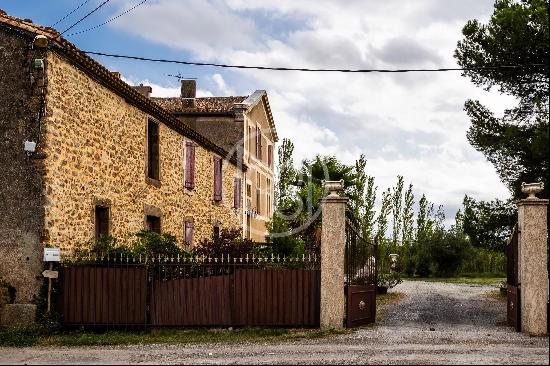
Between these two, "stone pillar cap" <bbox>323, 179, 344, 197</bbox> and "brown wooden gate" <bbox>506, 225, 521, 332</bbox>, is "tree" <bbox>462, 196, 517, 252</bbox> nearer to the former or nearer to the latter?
"brown wooden gate" <bbox>506, 225, 521, 332</bbox>

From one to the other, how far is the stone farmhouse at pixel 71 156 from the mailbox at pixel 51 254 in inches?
10.1

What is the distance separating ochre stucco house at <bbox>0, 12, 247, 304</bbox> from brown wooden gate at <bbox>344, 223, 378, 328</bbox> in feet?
17.4

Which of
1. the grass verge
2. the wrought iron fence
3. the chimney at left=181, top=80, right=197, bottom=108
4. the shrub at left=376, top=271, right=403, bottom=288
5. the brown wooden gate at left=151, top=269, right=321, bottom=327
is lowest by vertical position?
the grass verge

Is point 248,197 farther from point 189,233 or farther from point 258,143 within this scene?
point 189,233

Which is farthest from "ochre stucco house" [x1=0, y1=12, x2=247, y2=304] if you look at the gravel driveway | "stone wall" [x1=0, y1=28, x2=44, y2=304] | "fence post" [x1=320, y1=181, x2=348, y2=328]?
"fence post" [x1=320, y1=181, x2=348, y2=328]

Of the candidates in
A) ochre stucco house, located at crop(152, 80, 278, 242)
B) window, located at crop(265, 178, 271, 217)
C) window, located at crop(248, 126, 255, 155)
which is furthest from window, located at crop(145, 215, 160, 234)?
window, located at crop(265, 178, 271, 217)

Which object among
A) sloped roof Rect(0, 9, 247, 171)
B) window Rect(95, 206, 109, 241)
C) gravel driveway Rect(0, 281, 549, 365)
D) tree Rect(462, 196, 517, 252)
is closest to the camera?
gravel driveway Rect(0, 281, 549, 365)

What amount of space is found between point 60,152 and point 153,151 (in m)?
4.79

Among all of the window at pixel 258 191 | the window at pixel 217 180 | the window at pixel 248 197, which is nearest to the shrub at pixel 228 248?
the window at pixel 217 180

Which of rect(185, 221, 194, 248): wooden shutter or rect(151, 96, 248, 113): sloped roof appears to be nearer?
rect(185, 221, 194, 248): wooden shutter

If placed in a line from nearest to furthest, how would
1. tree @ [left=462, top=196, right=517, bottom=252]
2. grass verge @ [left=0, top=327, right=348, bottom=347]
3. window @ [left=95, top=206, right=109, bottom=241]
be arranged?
1. grass verge @ [left=0, top=327, right=348, bottom=347]
2. window @ [left=95, top=206, right=109, bottom=241]
3. tree @ [left=462, top=196, right=517, bottom=252]

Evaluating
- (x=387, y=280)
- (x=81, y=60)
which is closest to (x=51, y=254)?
(x=81, y=60)

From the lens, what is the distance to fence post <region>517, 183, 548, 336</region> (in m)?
11.9

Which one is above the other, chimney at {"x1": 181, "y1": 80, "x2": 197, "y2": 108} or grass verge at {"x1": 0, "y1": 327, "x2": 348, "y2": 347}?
chimney at {"x1": 181, "y1": 80, "x2": 197, "y2": 108}
